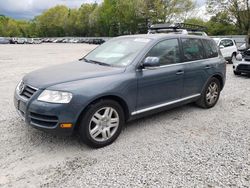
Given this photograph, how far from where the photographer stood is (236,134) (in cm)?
410

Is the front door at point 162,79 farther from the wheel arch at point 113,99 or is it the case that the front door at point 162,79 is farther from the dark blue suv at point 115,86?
the wheel arch at point 113,99

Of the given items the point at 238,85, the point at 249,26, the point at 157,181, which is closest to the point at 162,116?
the point at 157,181

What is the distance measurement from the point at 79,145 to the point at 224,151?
6.93 feet

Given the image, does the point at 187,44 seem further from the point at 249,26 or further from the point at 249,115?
the point at 249,26

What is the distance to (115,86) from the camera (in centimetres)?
352

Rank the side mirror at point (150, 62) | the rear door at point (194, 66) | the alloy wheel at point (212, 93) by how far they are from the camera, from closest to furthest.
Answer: the side mirror at point (150, 62), the rear door at point (194, 66), the alloy wheel at point (212, 93)

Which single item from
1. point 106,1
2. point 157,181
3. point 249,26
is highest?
point 106,1

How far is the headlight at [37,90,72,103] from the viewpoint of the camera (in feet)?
10.4

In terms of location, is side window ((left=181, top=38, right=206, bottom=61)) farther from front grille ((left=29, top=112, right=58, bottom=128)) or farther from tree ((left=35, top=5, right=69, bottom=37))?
tree ((left=35, top=5, right=69, bottom=37))

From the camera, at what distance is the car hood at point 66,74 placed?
3.37 m

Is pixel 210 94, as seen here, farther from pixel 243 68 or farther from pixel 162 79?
pixel 243 68

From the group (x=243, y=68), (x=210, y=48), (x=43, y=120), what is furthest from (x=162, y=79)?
(x=243, y=68)

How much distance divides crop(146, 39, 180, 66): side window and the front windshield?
0.66 ft

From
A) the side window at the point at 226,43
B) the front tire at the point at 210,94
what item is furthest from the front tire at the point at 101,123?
the side window at the point at 226,43
